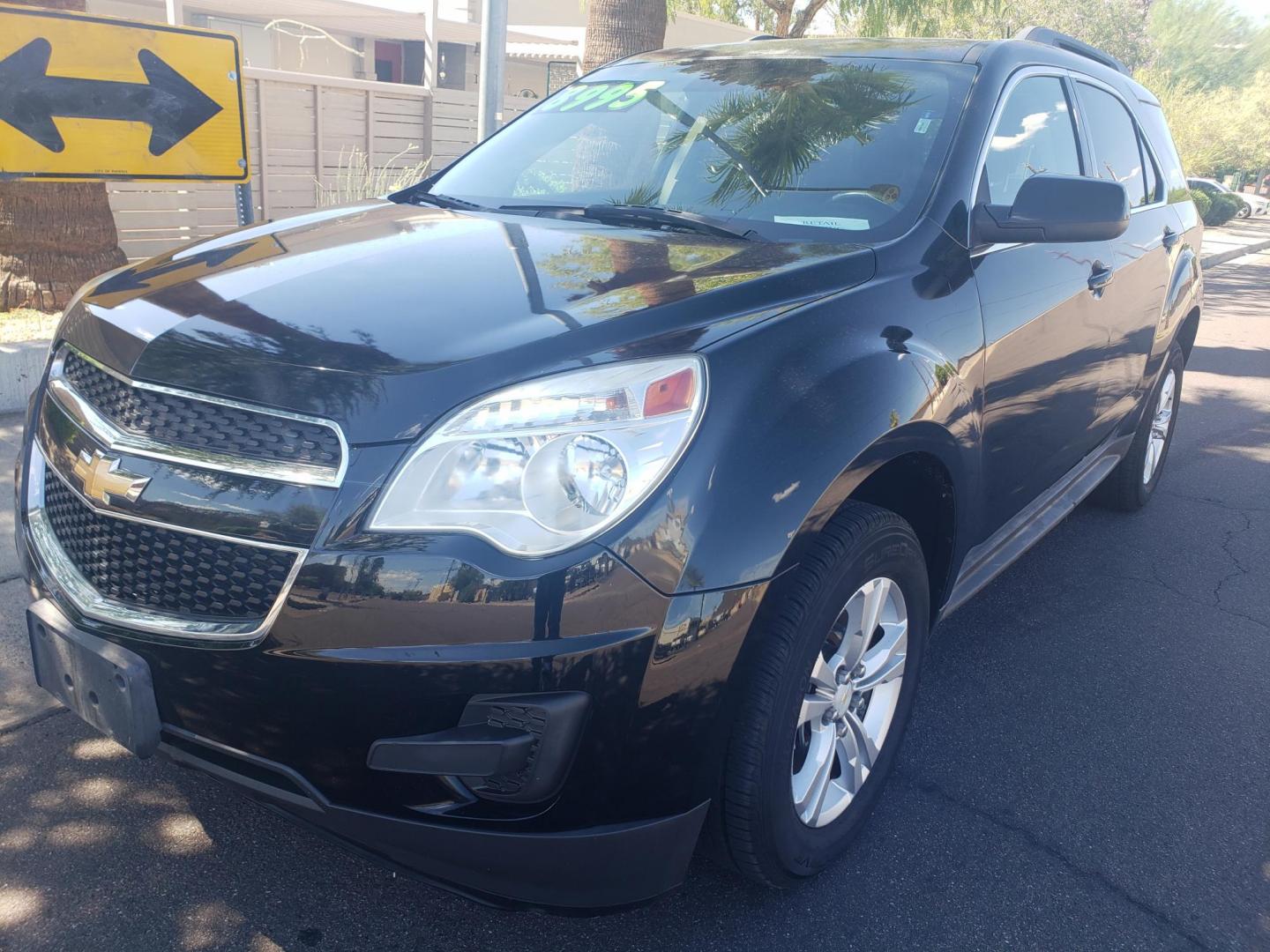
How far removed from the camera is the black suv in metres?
1.74

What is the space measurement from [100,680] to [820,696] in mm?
1404

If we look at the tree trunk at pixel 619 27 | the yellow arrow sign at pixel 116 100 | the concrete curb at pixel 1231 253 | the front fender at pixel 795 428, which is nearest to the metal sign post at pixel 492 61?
the tree trunk at pixel 619 27

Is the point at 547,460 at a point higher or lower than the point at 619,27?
lower

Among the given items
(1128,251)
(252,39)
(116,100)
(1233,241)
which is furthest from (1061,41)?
(1233,241)

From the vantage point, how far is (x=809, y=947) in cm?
221

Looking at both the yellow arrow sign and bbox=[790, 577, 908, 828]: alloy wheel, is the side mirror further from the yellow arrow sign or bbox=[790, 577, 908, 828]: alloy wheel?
the yellow arrow sign

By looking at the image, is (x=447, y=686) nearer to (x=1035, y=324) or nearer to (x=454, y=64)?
(x=1035, y=324)

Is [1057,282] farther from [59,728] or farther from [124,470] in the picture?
[59,728]

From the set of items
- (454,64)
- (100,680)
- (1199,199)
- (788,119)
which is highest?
(788,119)

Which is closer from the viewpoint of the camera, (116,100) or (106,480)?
(106,480)

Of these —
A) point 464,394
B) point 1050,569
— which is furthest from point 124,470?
point 1050,569

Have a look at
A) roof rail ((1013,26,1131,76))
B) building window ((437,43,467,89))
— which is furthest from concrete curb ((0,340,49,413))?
building window ((437,43,467,89))

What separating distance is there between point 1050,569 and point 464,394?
3253 millimetres

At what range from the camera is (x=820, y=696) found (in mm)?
2270
